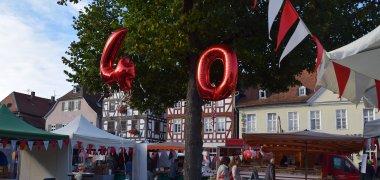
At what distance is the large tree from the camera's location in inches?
386

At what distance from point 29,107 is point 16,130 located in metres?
51.7

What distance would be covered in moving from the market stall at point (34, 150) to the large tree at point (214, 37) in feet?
10.4

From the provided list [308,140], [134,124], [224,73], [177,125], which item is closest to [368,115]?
[177,125]

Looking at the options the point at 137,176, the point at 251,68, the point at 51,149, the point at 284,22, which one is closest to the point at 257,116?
the point at 137,176

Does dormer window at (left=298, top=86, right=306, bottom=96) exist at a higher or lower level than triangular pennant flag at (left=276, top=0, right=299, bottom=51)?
higher

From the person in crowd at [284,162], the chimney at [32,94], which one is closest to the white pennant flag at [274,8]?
the person in crowd at [284,162]

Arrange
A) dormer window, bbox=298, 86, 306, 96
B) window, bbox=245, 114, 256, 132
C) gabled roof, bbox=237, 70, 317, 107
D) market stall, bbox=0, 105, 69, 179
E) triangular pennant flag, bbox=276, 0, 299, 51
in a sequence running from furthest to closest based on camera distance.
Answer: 1. window, bbox=245, 114, 256, 132
2. dormer window, bbox=298, 86, 306, 96
3. gabled roof, bbox=237, 70, 317, 107
4. market stall, bbox=0, 105, 69, 179
5. triangular pennant flag, bbox=276, 0, 299, 51

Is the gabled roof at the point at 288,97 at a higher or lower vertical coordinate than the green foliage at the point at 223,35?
higher

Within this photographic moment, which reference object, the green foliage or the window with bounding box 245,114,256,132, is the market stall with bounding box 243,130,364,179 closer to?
the green foliage

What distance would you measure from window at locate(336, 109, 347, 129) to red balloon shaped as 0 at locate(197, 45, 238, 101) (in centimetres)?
2970

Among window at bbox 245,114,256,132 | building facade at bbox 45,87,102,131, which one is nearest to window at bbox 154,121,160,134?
building facade at bbox 45,87,102,131

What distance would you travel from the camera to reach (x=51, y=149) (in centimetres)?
1653

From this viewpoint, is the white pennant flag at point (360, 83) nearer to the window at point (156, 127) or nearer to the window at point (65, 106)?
the window at point (156, 127)

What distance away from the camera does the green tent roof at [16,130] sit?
1309 cm
